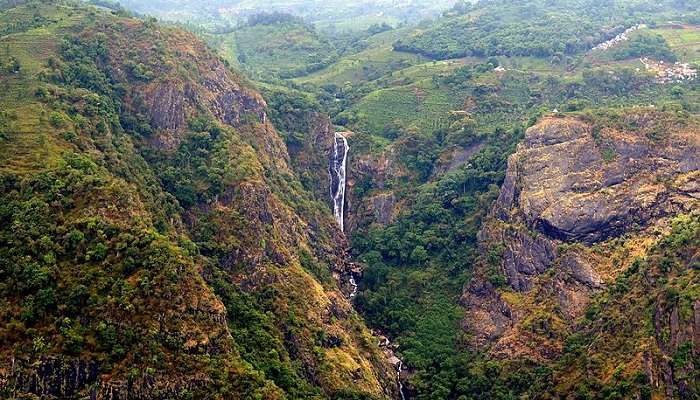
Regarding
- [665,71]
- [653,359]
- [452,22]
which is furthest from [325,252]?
[452,22]

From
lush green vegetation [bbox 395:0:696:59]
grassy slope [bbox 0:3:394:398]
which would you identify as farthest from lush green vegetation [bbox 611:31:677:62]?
grassy slope [bbox 0:3:394:398]

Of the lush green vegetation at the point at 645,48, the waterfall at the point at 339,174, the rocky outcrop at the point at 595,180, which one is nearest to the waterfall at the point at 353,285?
the waterfall at the point at 339,174

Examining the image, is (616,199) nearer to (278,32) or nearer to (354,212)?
(354,212)

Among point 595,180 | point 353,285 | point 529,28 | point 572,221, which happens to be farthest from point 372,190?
point 529,28

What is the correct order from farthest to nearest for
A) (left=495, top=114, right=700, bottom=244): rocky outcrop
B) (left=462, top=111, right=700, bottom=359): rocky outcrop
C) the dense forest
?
(left=495, top=114, right=700, bottom=244): rocky outcrop → (left=462, top=111, right=700, bottom=359): rocky outcrop → the dense forest

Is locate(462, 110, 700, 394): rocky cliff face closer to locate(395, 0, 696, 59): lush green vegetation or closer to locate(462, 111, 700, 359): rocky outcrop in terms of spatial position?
Answer: locate(462, 111, 700, 359): rocky outcrop

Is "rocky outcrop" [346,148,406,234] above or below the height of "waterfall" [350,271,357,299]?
above
